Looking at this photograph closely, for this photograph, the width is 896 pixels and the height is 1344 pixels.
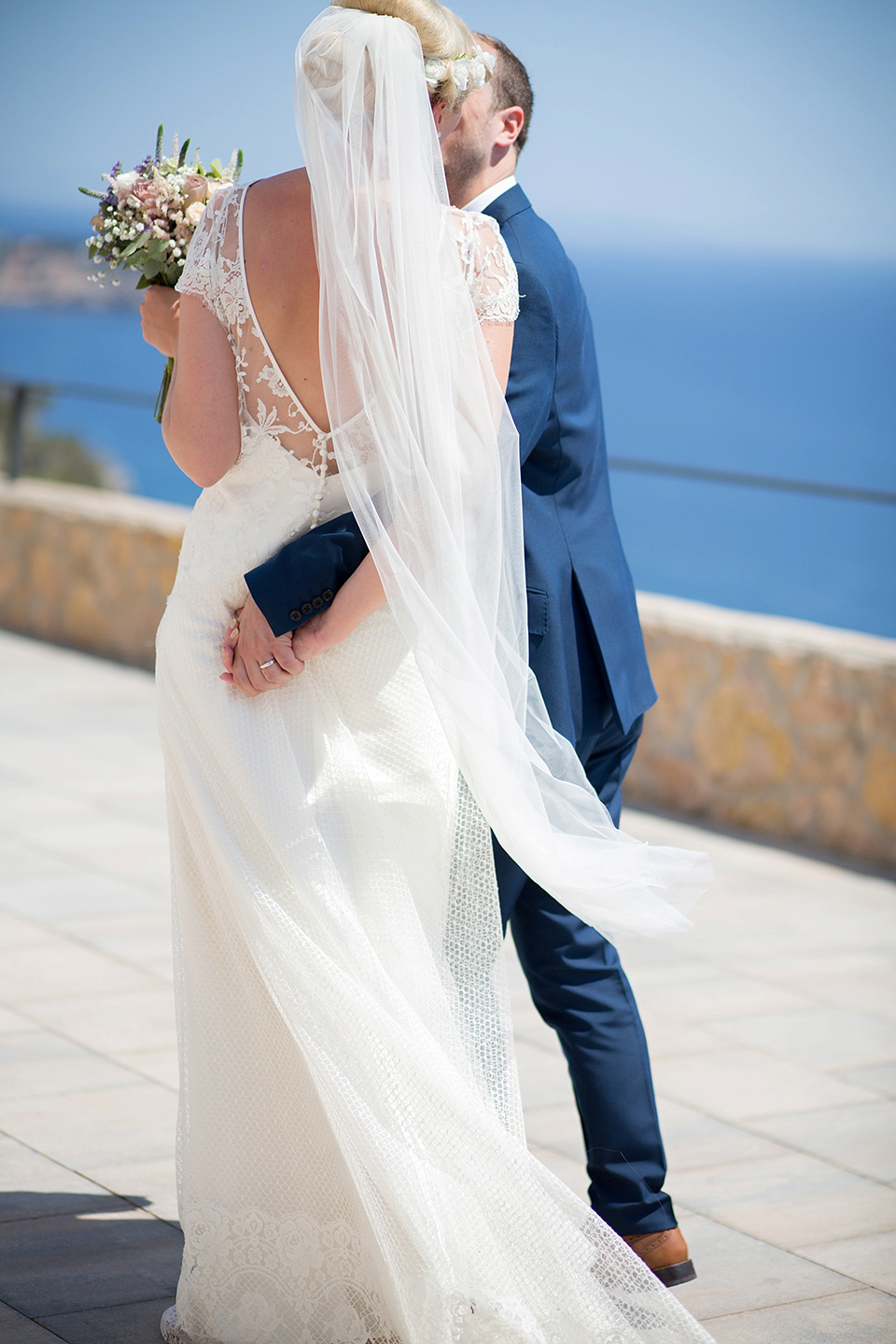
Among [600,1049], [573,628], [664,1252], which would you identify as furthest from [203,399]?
[664,1252]

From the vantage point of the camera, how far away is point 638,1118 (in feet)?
8.13

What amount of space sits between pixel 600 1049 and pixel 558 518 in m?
0.85

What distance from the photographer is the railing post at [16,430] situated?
30.1ft

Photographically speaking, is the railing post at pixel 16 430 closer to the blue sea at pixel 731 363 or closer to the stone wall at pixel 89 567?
the stone wall at pixel 89 567

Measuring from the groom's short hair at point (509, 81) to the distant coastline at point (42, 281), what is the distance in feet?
88.8

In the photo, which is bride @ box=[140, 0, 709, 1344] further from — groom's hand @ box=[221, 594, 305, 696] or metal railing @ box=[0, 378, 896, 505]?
metal railing @ box=[0, 378, 896, 505]

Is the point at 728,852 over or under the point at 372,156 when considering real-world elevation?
under

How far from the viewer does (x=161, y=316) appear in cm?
244

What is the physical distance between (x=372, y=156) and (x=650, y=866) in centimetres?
107

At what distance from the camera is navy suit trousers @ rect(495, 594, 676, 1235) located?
8.05ft

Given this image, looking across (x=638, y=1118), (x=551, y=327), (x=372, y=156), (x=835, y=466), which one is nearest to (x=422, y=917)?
(x=638, y=1118)

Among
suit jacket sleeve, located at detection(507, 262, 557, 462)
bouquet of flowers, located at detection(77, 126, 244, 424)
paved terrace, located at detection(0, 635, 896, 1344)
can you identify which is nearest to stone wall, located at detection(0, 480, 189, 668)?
paved terrace, located at detection(0, 635, 896, 1344)

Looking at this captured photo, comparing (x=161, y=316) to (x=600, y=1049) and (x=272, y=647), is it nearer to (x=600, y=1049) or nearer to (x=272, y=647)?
(x=272, y=647)

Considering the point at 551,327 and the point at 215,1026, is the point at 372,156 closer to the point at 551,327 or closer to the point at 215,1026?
the point at 551,327
